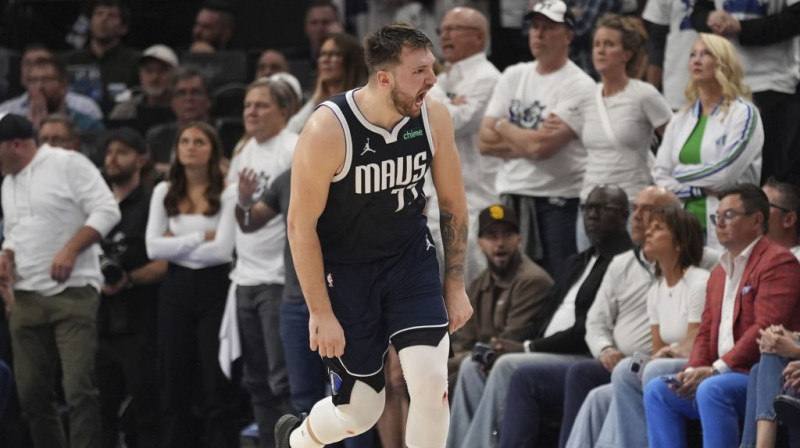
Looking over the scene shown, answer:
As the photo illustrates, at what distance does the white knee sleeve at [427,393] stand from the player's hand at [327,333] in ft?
0.79

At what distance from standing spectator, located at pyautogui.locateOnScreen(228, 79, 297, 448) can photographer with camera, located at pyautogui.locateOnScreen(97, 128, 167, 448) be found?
756mm

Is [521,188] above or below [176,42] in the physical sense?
below

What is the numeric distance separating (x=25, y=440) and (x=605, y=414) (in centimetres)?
392

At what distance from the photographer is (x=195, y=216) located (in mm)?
7980

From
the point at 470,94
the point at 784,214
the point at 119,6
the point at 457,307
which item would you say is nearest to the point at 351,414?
the point at 457,307

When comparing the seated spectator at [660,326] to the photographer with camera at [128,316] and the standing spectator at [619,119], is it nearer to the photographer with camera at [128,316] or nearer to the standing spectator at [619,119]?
the standing spectator at [619,119]

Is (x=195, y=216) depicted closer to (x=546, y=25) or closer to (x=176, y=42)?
(x=546, y=25)

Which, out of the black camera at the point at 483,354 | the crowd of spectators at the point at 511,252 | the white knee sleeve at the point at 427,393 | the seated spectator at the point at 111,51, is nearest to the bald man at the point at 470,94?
the crowd of spectators at the point at 511,252

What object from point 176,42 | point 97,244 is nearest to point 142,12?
point 176,42

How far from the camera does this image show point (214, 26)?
1131cm

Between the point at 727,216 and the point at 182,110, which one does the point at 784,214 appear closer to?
the point at 727,216

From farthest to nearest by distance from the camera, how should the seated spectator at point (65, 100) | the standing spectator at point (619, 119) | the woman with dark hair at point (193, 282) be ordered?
the seated spectator at point (65, 100), the woman with dark hair at point (193, 282), the standing spectator at point (619, 119)

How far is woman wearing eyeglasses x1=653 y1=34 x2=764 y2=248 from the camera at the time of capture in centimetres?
693

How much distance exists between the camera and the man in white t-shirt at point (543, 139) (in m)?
7.70
